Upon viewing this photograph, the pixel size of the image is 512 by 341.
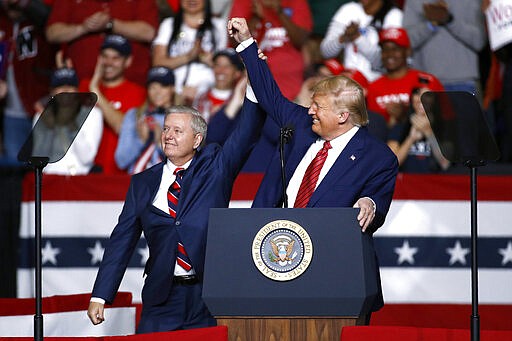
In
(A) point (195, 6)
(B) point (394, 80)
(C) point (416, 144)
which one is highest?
(A) point (195, 6)

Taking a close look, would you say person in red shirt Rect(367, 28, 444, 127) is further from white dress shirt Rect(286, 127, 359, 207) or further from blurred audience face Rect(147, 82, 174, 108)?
white dress shirt Rect(286, 127, 359, 207)

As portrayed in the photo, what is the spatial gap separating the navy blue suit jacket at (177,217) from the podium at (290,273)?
0.89 m

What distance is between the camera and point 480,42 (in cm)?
870

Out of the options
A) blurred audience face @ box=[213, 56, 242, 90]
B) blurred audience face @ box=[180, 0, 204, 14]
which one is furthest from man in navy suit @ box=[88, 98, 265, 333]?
blurred audience face @ box=[180, 0, 204, 14]

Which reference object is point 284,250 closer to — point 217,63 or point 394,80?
point 394,80

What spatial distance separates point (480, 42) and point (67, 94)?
459 cm

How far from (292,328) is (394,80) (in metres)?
4.44

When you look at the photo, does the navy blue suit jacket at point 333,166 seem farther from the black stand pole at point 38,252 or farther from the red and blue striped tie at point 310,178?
the black stand pole at point 38,252

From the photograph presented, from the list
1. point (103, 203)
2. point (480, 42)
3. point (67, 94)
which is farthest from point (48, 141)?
point (480, 42)

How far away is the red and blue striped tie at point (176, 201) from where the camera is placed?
5.17m

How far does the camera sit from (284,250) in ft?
13.8

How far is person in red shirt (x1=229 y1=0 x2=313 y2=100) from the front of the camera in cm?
884

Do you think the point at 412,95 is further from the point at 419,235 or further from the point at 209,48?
the point at 209,48

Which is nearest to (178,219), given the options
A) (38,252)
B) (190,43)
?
(38,252)
